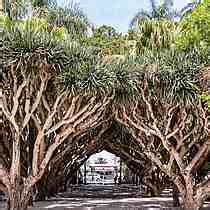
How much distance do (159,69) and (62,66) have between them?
108 inches

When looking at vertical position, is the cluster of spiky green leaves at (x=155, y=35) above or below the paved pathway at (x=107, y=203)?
above

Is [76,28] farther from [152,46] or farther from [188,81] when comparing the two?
[188,81]

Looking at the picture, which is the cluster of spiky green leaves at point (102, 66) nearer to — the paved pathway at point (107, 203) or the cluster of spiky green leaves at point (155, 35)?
the paved pathway at point (107, 203)

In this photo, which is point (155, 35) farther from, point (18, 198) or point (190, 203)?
point (18, 198)

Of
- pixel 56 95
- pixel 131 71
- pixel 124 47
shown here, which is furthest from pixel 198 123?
pixel 124 47

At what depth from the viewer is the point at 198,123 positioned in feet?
Result: 46.1

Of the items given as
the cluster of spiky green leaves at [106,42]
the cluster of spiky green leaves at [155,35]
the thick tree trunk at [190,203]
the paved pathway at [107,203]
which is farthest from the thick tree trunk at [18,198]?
the cluster of spiky green leaves at [155,35]

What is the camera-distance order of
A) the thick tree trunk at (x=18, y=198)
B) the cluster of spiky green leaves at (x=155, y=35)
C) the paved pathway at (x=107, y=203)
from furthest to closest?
the cluster of spiky green leaves at (x=155, y=35) → the paved pathway at (x=107, y=203) → the thick tree trunk at (x=18, y=198)

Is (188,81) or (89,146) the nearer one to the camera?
(188,81)

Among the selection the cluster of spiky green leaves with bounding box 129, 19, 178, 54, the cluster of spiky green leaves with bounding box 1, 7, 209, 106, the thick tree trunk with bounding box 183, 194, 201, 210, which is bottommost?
the thick tree trunk with bounding box 183, 194, 201, 210

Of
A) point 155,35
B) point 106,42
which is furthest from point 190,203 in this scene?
point 106,42

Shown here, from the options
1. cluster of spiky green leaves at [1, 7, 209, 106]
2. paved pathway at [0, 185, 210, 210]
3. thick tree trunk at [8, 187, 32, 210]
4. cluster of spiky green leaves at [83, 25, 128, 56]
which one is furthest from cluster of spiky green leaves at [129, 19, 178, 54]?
thick tree trunk at [8, 187, 32, 210]

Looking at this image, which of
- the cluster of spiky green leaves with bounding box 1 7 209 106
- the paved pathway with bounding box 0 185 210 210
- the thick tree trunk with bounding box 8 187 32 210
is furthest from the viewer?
the paved pathway with bounding box 0 185 210 210

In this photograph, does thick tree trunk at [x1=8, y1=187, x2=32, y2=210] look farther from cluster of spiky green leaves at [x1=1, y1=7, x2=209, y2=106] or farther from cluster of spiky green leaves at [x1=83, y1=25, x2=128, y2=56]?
cluster of spiky green leaves at [x1=83, y1=25, x2=128, y2=56]
